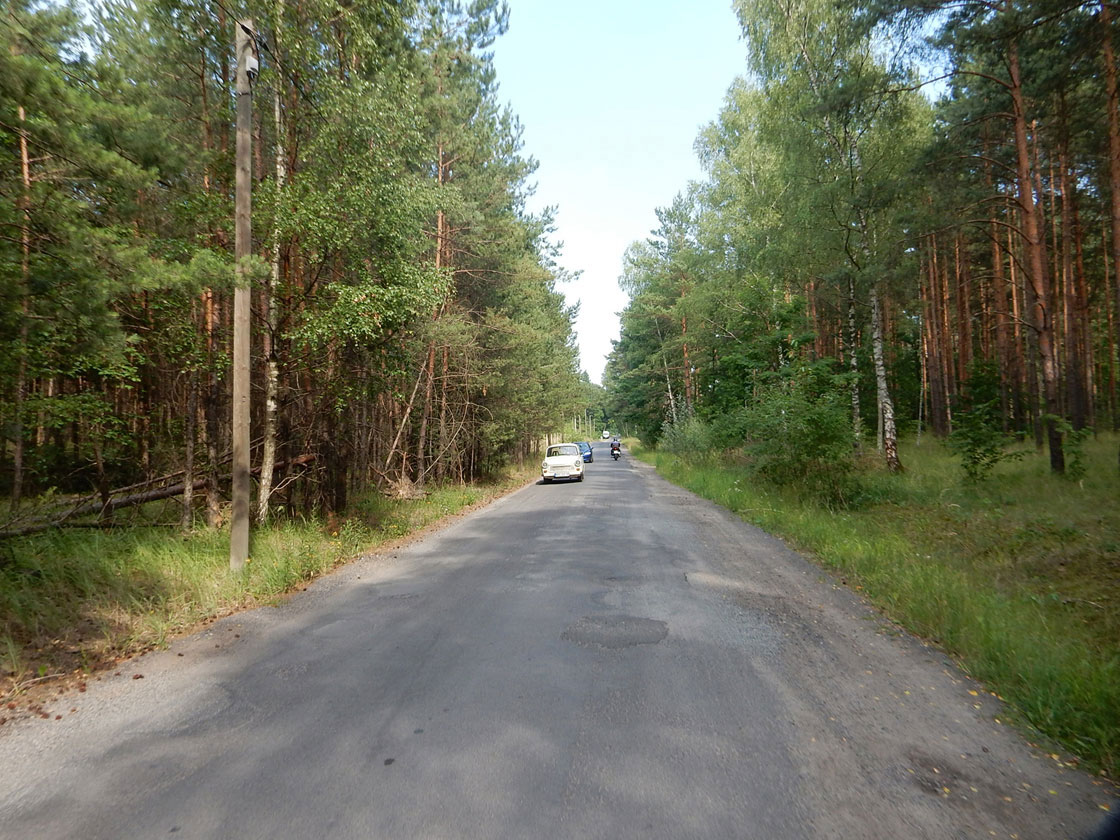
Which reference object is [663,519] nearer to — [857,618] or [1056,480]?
[857,618]

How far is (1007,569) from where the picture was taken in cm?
714

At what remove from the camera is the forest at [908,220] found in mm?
11508

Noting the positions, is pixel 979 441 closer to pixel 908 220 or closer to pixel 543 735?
pixel 908 220

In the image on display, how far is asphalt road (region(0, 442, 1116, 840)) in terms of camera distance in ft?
8.55

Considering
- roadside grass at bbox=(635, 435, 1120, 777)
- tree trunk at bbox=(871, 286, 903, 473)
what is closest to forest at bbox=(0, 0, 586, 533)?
roadside grass at bbox=(635, 435, 1120, 777)

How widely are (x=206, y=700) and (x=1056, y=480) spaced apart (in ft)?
48.6

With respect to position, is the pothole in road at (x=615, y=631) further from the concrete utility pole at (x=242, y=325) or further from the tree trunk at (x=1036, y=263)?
the tree trunk at (x=1036, y=263)

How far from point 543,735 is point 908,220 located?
609 inches

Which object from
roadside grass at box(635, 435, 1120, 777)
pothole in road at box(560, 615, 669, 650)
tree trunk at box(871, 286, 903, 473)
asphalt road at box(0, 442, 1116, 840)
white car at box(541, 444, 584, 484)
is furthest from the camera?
white car at box(541, 444, 584, 484)

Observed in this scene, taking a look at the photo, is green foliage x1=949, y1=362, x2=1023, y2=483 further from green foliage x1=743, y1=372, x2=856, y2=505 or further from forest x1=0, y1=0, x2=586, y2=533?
forest x1=0, y1=0, x2=586, y2=533

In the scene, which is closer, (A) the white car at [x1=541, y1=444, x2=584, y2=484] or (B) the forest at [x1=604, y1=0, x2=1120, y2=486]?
(B) the forest at [x1=604, y1=0, x2=1120, y2=486]

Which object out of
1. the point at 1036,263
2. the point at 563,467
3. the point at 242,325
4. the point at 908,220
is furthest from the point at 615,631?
the point at 563,467

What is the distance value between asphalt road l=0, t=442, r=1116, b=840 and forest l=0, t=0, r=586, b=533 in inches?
140

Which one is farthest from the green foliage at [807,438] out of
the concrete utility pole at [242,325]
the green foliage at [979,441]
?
the concrete utility pole at [242,325]
